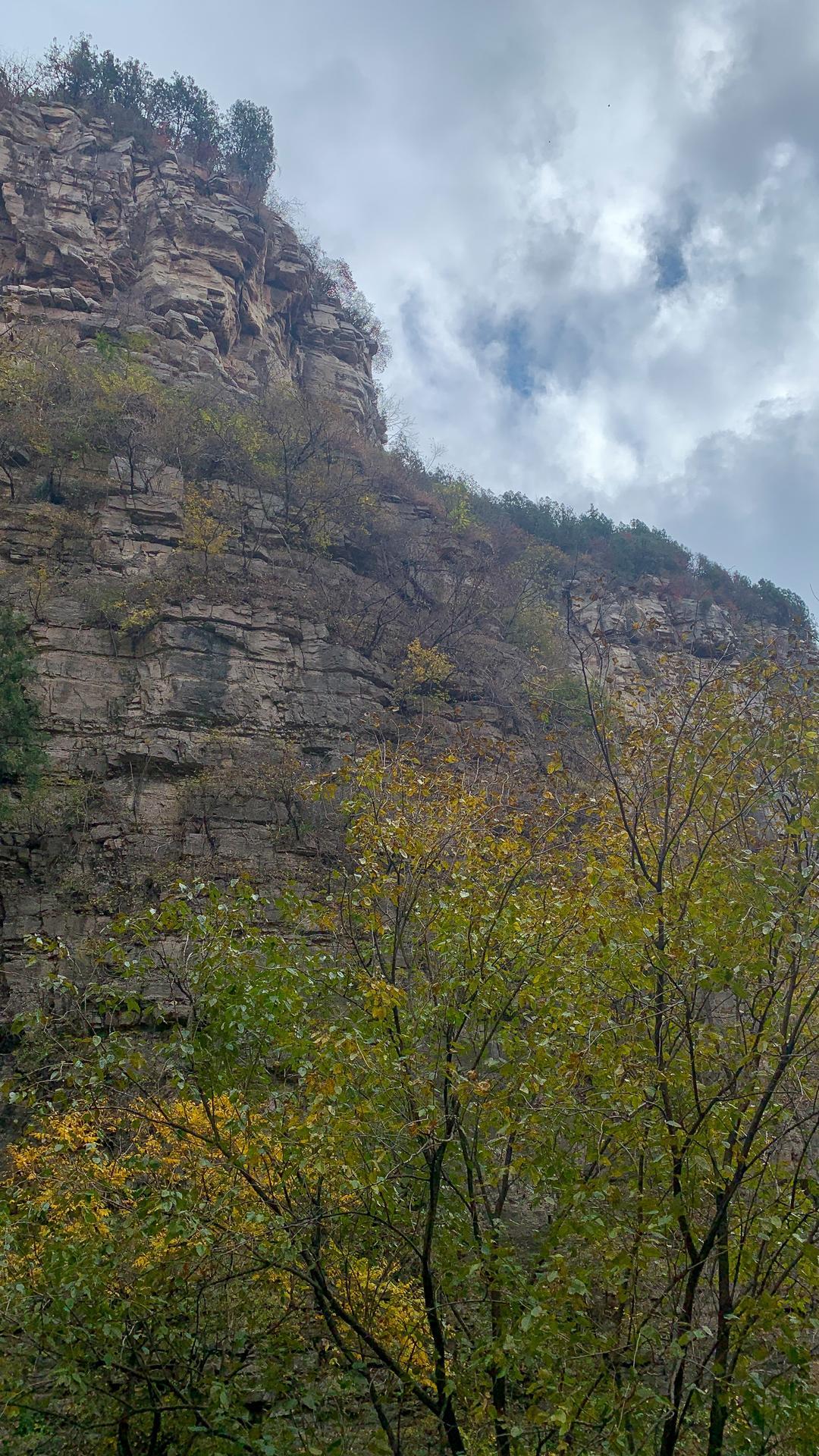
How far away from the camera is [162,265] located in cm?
4038

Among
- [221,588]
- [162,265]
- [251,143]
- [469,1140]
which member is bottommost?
[469,1140]

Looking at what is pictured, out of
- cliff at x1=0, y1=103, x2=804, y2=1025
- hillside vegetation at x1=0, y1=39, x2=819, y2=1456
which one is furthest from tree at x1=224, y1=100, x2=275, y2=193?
hillside vegetation at x1=0, y1=39, x2=819, y2=1456

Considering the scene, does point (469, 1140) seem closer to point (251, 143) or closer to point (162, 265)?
point (162, 265)

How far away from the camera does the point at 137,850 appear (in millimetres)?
19172

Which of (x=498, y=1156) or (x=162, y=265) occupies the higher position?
(x=162, y=265)

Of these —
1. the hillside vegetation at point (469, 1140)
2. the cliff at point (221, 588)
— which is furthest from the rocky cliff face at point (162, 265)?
the hillside vegetation at point (469, 1140)

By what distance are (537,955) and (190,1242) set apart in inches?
112

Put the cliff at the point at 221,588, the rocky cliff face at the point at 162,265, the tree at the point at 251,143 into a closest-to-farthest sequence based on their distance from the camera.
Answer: the cliff at the point at 221,588
the rocky cliff face at the point at 162,265
the tree at the point at 251,143

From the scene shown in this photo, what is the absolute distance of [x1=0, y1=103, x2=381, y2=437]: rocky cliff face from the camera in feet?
121

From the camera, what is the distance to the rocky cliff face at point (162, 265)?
3703 centimetres

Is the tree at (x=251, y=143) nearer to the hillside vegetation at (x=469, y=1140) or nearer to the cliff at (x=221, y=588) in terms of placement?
the cliff at (x=221, y=588)

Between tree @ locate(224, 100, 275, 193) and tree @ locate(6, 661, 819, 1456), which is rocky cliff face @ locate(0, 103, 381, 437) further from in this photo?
tree @ locate(6, 661, 819, 1456)

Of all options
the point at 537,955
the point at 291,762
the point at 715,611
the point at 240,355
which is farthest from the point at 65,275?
the point at 537,955

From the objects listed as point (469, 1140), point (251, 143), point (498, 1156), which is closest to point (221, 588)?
point (498, 1156)
